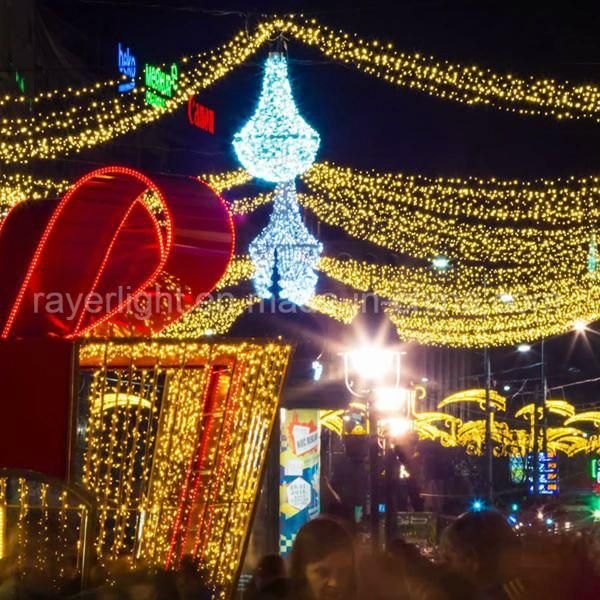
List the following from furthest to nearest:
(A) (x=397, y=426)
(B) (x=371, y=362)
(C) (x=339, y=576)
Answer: (A) (x=397, y=426) → (B) (x=371, y=362) → (C) (x=339, y=576)

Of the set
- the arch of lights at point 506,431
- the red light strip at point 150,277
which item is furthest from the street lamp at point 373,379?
the arch of lights at point 506,431

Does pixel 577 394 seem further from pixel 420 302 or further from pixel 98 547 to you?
pixel 98 547

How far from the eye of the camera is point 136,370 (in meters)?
6.82

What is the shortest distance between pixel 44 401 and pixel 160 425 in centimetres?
174

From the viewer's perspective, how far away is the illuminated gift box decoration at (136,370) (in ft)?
18.5

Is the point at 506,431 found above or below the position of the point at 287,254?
below

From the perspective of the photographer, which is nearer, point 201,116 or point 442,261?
point 442,261

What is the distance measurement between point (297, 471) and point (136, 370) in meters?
10.5

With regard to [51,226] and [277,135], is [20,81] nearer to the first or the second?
[277,135]

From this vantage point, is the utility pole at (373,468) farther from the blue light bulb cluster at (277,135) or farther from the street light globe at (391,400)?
the blue light bulb cluster at (277,135)

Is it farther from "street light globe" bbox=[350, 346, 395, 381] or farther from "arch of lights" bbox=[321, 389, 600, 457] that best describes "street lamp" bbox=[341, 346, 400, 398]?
"arch of lights" bbox=[321, 389, 600, 457]

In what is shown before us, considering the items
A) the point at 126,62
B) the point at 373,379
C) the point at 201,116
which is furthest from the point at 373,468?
the point at 201,116

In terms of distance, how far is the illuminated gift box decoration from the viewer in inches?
221

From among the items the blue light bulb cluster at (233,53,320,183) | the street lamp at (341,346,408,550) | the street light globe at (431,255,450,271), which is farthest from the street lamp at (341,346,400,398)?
the street light globe at (431,255,450,271)
